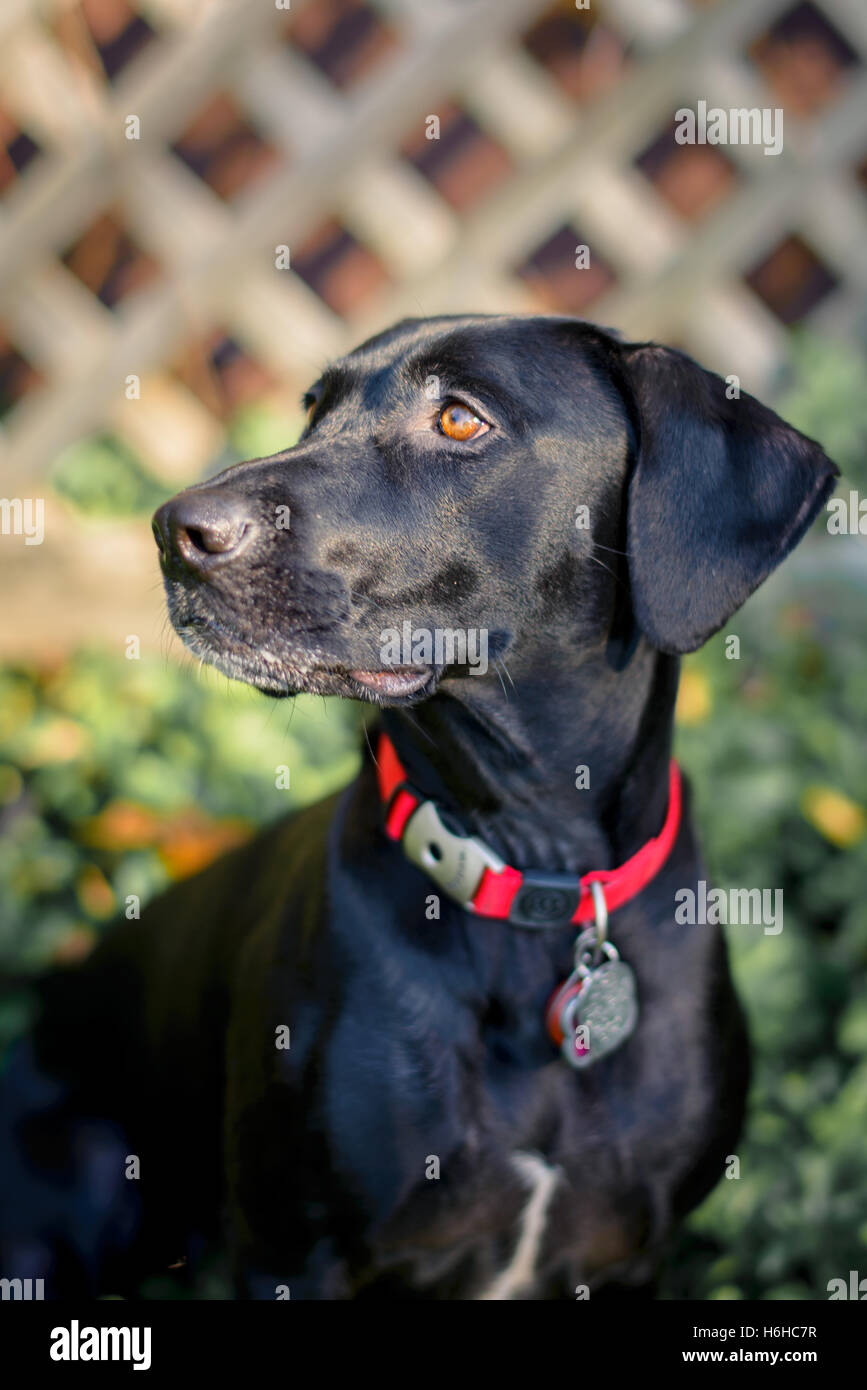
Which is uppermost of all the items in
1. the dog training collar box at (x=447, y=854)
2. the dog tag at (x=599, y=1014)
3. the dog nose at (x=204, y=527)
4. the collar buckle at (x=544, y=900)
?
the dog nose at (x=204, y=527)

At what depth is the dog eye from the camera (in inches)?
66.4

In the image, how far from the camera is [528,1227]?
1763mm

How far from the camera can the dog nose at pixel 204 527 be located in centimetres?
155

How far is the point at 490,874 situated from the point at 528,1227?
21.8 inches

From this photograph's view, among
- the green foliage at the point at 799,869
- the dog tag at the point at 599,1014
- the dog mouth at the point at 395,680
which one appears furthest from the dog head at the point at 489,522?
the green foliage at the point at 799,869

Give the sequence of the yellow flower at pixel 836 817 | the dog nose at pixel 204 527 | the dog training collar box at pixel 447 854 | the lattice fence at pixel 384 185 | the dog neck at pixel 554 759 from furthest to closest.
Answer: the lattice fence at pixel 384 185
the yellow flower at pixel 836 817
the dog neck at pixel 554 759
the dog training collar box at pixel 447 854
the dog nose at pixel 204 527

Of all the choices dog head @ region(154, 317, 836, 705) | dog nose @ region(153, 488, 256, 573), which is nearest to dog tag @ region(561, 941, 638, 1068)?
dog head @ region(154, 317, 836, 705)

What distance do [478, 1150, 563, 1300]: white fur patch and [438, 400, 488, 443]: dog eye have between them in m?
1.04

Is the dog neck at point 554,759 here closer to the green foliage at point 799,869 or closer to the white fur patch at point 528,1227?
the white fur patch at point 528,1227

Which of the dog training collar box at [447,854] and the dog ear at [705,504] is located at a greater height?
the dog ear at [705,504]

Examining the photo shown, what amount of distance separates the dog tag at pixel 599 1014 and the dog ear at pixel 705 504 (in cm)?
49

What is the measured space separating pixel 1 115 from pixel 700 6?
8.31ft

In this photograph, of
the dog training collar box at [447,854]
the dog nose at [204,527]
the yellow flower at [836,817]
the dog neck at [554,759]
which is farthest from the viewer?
the yellow flower at [836,817]
